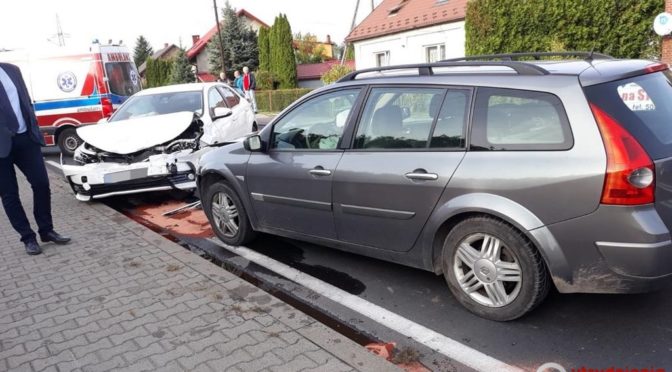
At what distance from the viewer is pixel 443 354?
3.07 m

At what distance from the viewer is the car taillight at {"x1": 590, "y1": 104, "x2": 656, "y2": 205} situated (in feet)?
9.01

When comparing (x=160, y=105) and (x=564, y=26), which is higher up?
(x=564, y=26)

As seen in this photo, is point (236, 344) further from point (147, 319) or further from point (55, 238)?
Result: point (55, 238)

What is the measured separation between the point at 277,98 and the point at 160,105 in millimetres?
18763

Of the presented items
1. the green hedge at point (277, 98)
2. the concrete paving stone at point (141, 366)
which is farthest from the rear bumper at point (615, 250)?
the green hedge at point (277, 98)

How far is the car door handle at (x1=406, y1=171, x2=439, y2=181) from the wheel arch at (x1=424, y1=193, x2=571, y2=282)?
0.63 feet

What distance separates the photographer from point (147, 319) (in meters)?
3.62

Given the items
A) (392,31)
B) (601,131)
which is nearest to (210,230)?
(601,131)

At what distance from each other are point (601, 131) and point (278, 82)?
3327 centimetres

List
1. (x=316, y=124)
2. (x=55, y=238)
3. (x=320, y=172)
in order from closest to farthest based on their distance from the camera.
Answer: (x=320, y=172)
(x=316, y=124)
(x=55, y=238)

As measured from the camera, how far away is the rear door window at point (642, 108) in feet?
9.40

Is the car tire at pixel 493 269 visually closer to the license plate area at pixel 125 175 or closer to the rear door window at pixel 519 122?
the rear door window at pixel 519 122

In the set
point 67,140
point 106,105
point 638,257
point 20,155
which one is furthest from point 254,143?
point 67,140

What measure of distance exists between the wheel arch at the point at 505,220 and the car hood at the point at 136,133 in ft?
15.0
